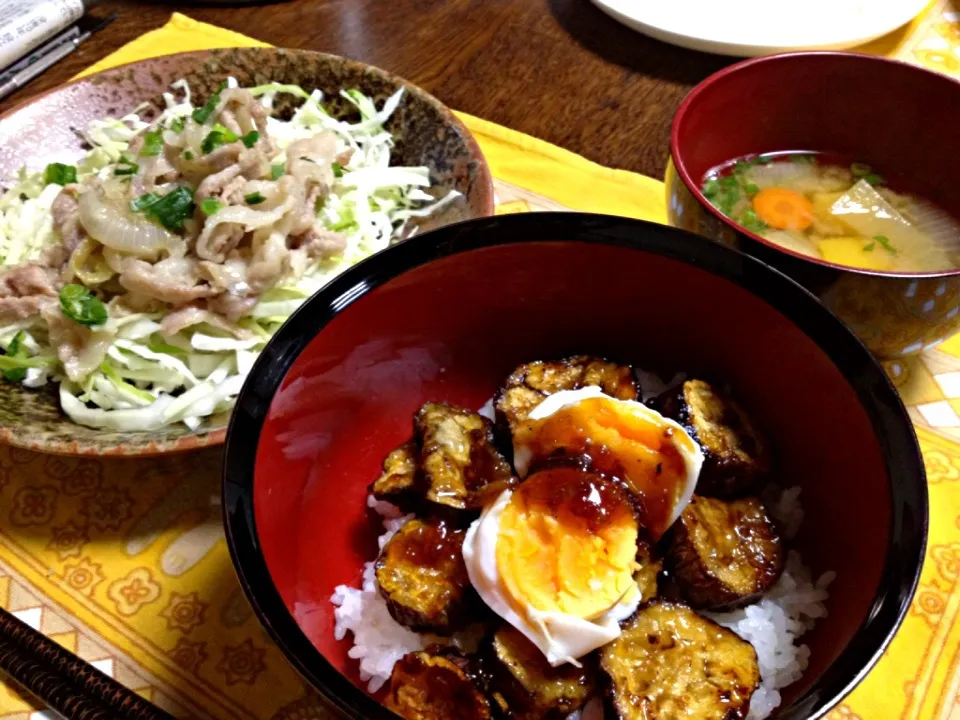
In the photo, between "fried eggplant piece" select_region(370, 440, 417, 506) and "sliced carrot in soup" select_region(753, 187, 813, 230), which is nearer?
"fried eggplant piece" select_region(370, 440, 417, 506)

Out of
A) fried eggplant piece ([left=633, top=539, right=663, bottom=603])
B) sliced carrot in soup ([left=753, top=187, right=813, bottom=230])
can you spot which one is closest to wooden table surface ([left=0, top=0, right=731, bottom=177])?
sliced carrot in soup ([left=753, top=187, right=813, bottom=230])

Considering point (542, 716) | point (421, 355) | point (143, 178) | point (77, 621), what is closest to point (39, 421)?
point (77, 621)

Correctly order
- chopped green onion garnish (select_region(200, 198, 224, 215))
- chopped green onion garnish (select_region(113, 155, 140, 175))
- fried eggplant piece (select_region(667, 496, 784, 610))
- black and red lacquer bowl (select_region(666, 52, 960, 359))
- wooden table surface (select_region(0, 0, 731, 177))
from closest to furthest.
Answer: fried eggplant piece (select_region(667, 496, 784, 610))
black and red lacquer bowl (select_region(666, 52, 960, 359))
chopped green onion garnish (select_region(200, 198, 224, 215))
chopped green onion garnish (select_region(113, 155, 140, 175))
wooden table surface (select_region(0, 0, 731, 177))

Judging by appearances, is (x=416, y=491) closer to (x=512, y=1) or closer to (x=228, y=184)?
(x=228, y=184)

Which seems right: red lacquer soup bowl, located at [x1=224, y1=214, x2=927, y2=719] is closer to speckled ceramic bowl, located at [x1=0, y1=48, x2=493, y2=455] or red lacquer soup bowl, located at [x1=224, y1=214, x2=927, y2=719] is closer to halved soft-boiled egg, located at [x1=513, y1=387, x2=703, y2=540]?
halved soft-boiled egg, located at [x1=513, y1=387, x2=703, y2=540]

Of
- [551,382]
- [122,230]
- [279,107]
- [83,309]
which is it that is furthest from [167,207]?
[551,382]

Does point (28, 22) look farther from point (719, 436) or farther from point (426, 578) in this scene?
point (719, 436)

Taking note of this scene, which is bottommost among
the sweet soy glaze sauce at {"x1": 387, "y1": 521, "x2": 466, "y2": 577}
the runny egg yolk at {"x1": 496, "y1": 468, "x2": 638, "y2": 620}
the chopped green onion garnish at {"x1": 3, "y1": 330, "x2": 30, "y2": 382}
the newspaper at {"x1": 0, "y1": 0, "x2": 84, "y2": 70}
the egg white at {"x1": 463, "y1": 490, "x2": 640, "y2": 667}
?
the chopped green onion garnish at {"x1": 3, "y1": 330, "x2": 30, "y2": 382}
